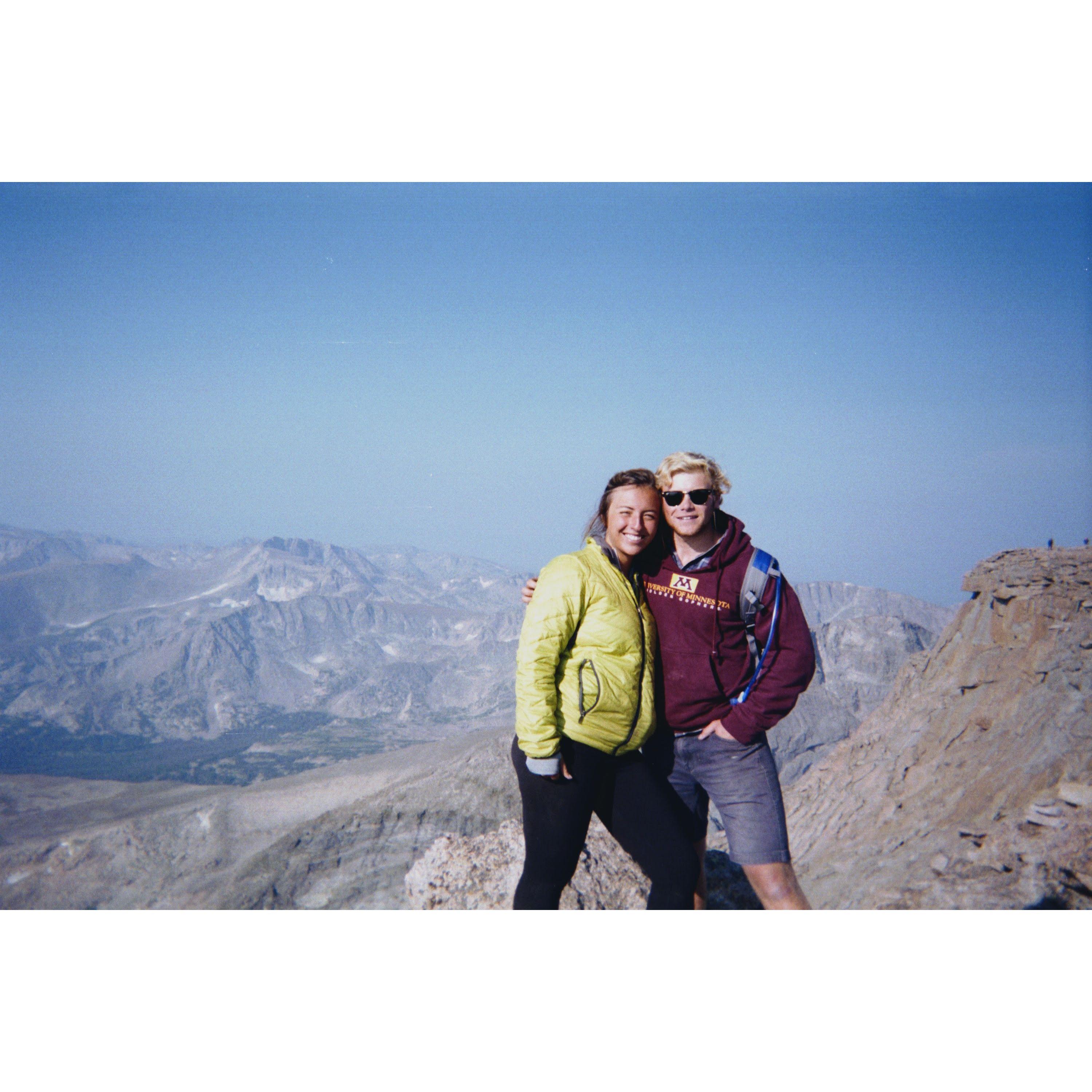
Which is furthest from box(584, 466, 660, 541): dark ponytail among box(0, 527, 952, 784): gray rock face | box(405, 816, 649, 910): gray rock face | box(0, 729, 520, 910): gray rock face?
box(0, 527, 952, 784): gray rock face

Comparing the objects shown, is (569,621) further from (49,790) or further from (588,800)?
(49,790)

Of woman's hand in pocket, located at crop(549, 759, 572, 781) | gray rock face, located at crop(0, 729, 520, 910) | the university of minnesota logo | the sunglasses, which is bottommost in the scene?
gray rock face, located at crop(0, 729, 520, 910)

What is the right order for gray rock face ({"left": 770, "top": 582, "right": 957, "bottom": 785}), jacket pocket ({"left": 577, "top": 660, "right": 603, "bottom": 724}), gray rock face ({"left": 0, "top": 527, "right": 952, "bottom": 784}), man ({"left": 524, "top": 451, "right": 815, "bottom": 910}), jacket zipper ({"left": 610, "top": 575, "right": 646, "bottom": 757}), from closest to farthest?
jacket pocket ({"left": 577, "top": 660, "right": 603, "bottom": 724}), jacket zipper ({"left": 610, "top": 575, "right": 646, "bottom": 757}), man ({"left": 524, "top": 451, "right": 815, "bottom": 910}), gray rock face ({"left": 770, "top": 582, "right": 957, "bottom": 785}), gray rock face ({"left": 0, "top": 527, "right": 952, "bottom": 784})

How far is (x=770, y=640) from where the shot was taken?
10.9ft

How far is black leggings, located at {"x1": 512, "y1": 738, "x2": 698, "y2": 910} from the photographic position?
316 centimetres

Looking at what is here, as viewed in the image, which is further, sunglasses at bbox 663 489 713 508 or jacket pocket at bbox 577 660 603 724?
sunglasses at bbox 663 489 713 508

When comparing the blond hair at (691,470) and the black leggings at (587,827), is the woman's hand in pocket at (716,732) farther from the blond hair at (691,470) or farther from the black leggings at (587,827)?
the blond hair at (691,470)

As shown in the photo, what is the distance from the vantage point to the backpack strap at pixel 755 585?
10.8ft

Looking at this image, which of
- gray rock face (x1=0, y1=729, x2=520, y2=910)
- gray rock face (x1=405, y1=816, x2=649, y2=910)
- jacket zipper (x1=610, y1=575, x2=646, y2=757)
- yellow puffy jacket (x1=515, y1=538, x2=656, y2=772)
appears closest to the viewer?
yellow puffy jacket (x1=515, y1=538, x2=656, y2=772)

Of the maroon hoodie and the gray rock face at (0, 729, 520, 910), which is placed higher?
the maroon hoodie

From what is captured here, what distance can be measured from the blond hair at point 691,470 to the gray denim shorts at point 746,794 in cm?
148

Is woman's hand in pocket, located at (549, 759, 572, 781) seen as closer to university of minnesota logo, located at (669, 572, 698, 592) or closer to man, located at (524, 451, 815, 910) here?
man, located at (524, 451, 815, 910)

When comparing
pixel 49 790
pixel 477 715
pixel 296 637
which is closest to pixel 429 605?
pixel 296 637

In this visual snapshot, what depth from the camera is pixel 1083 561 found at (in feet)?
25.1
